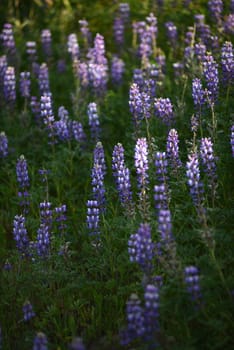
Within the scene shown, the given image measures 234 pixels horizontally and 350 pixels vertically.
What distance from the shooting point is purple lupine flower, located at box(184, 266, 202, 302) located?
283 centimetres

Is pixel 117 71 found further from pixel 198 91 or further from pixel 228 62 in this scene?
pixel 198 91

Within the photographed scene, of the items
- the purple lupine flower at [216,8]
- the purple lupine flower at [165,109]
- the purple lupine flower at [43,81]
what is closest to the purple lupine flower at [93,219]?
the purple lupine flower at [165,109]

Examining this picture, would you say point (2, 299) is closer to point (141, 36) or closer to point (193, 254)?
point (193, 254)

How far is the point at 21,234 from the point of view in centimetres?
379

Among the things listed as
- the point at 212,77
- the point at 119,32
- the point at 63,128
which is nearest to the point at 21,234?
the point at 63,128

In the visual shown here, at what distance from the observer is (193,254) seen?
357 cm

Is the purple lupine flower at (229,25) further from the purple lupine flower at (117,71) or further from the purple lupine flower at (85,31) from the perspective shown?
the purple lupine flower at (85,31)

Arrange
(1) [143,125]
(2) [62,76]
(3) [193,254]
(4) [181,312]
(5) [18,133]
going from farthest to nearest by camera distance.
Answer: (2) [62,76]
(5) [18,133]
(1) [143,125]
(3) [193,254]
(4) [181,312]

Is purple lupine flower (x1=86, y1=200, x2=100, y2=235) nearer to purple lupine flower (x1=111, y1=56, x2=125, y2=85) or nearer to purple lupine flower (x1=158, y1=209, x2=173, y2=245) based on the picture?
purple lupine flower (x1=158, y1=209, x2=173, y2=245)

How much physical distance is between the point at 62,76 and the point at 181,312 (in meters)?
4.57

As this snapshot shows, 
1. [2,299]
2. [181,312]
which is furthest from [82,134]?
[181,312]

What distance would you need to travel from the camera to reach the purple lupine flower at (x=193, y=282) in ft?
9.30

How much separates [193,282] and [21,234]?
1.42 meters

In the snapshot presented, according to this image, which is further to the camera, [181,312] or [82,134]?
[82,134]
